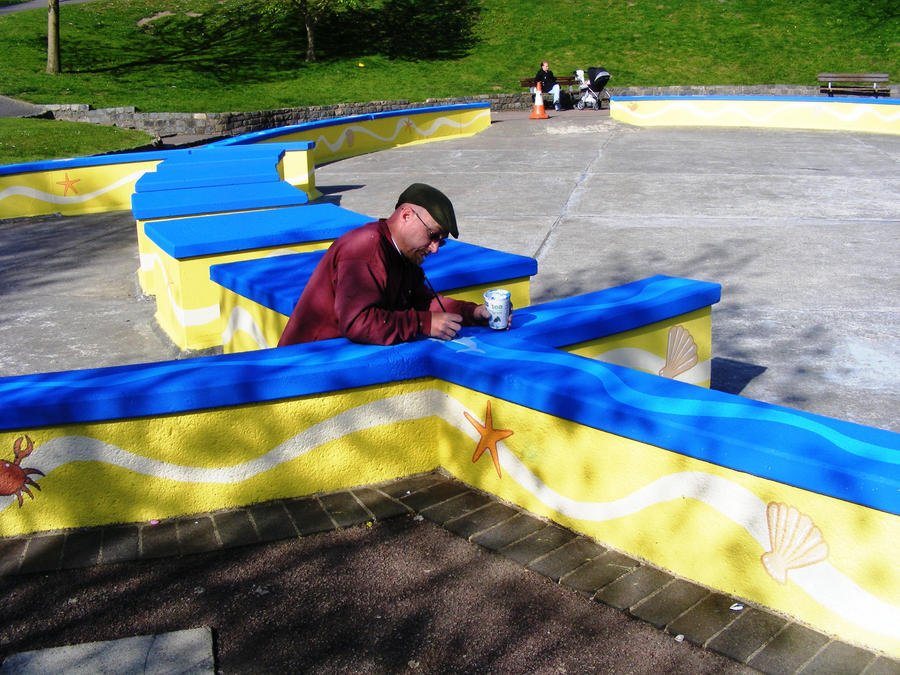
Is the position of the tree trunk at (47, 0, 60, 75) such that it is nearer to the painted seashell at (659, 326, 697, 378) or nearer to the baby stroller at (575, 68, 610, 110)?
the baby stroller at (575, 68, 610, 110)

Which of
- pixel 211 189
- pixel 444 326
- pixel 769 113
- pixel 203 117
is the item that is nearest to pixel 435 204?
pixel 444 326

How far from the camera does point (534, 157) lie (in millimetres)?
18812

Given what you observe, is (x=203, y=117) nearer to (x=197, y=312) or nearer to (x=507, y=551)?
(x=197, y=312)

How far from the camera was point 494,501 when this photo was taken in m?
3.84

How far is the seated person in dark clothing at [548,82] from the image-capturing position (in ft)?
97.7

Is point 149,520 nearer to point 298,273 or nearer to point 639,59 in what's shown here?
point 298,273

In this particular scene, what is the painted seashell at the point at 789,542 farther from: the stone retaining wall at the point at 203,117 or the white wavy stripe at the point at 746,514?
the stone retaining wall at the point at 203,117

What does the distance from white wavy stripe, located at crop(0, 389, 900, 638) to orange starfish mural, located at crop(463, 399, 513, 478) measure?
28 mm

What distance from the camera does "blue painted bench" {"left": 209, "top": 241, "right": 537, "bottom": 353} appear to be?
17.6 feet

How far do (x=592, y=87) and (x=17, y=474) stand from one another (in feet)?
94.6

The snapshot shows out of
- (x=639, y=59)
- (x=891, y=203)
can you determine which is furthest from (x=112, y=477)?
(x=639, y=59)

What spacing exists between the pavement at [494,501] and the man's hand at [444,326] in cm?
71

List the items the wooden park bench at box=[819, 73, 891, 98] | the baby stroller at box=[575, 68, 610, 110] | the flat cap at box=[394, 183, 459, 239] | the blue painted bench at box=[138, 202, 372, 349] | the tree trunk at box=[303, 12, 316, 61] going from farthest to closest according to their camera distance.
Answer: the tree trunk at box=[303, 12, 316, 61] < the baby stroller at box=[575, 68, 610, 110] < the wooden park bench at box=[819, 73, 891, 98] < the blue painted bench at box=[138, 202, 372, 349] < the flat cap at box=[394, 183, 459, 239]

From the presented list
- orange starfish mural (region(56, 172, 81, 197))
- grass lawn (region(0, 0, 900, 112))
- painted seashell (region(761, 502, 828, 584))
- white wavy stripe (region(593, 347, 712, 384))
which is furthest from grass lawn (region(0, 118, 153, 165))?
painted seashell (region(761, 502, 828, 584))
